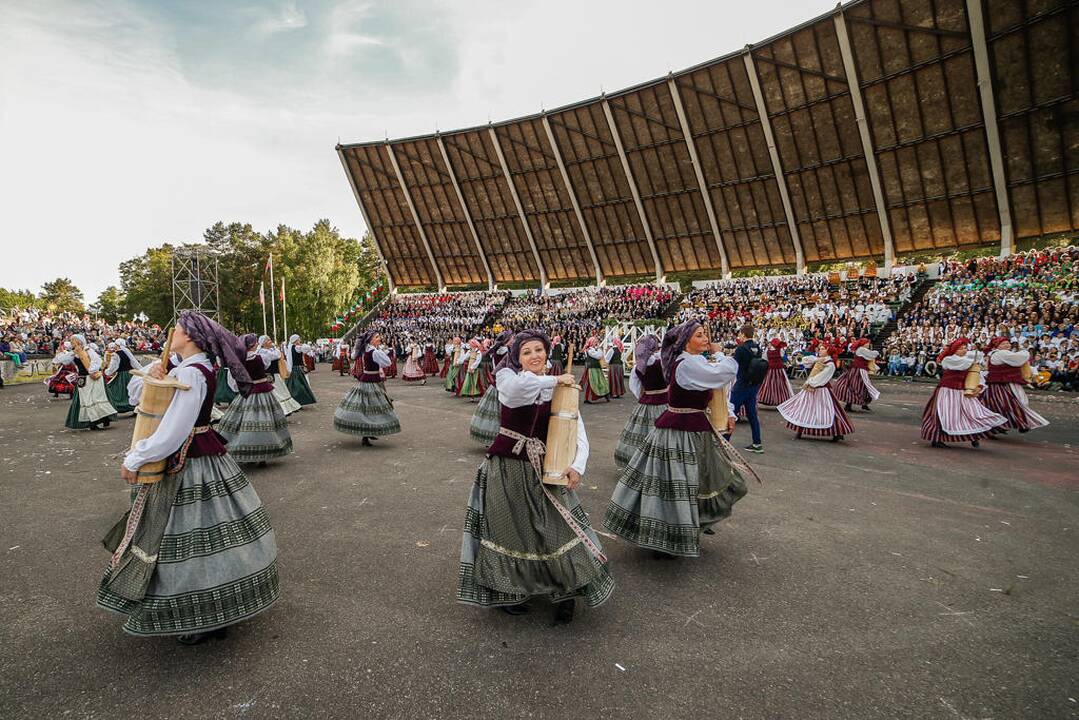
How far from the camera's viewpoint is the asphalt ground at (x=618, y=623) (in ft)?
9.18

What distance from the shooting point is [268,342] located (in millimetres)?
9141

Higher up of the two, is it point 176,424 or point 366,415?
point 176,424

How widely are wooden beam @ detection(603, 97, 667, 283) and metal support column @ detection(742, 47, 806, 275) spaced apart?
7.49 m

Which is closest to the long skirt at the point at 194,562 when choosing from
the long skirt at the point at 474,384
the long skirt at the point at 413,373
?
the long skirt at the point at 474,384

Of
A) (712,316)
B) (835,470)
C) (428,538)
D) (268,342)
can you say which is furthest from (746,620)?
(712,316)

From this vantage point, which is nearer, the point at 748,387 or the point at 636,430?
the point at 636,430

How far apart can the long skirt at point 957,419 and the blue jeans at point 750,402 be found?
2860mm

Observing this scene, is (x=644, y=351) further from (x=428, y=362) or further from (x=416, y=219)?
(x=416, y=219)

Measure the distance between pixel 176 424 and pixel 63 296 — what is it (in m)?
133

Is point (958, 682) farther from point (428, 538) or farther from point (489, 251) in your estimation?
point (489, 251)

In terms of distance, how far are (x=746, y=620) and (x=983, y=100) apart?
88.5 feet

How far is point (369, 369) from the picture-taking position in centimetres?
917

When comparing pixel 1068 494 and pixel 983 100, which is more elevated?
pixel 983 100

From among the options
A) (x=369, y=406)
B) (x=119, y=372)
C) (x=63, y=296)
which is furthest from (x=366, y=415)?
(x=63, y=296)
